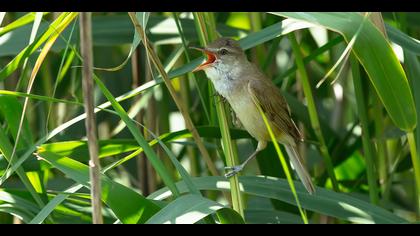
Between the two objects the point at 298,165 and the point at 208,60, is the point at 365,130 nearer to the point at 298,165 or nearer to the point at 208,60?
the point at 298,165

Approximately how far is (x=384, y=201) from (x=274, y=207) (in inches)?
18.0

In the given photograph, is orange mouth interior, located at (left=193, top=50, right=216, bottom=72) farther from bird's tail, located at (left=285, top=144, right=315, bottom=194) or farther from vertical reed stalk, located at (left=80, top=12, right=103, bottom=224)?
vertical reed stalk, located at (left=80, top=12, right=103, bottom=224)

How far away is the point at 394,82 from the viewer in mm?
1916

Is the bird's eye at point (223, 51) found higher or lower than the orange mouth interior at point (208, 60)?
higher

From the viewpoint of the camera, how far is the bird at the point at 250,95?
2533 mm

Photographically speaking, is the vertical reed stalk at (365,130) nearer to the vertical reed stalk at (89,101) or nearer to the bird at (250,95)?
the bird at (250,95)

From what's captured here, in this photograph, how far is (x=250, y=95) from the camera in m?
2.70

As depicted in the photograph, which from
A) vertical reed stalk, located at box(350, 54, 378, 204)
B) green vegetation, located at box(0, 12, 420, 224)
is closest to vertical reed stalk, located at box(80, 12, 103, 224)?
green vegetation, located at box(0, 12, 420, 224)

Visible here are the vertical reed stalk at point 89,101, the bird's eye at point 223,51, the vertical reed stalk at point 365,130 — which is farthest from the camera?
the bird's eye at point 223,51

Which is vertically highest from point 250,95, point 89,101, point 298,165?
point 250,95

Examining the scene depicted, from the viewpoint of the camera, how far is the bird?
8.31ft

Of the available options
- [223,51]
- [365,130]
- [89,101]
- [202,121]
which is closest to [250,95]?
[223,51]

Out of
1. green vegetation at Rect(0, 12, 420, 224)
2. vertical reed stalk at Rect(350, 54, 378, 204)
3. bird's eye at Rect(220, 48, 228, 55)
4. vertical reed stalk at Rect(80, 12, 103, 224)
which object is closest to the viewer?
vertical reed stalk at Rect(80, 12, 103, 224)

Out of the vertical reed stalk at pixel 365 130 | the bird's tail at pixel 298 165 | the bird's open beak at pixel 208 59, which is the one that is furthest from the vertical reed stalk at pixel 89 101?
the vertical reed stalk at pixel 365 130
